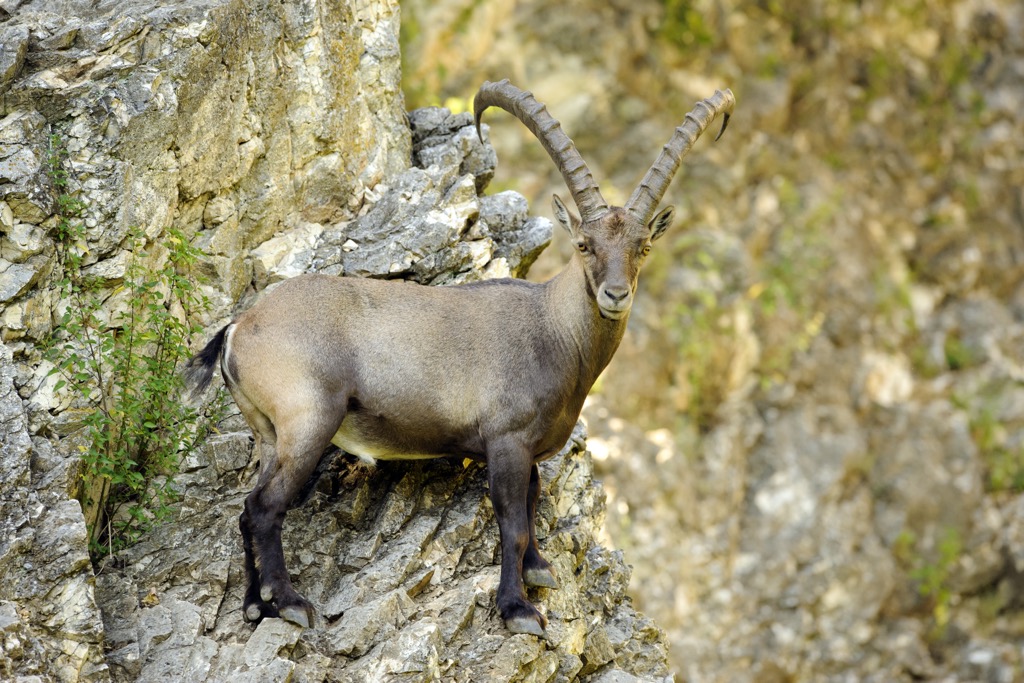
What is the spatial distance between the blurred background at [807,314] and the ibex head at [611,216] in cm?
800

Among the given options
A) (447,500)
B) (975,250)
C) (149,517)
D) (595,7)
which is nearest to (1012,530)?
(975,250)

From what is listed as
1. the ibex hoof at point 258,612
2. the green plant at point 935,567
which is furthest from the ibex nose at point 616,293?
the green plant at point 935,567

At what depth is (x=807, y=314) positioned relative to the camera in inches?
714

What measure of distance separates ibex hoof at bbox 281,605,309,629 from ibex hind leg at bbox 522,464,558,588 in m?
1.54

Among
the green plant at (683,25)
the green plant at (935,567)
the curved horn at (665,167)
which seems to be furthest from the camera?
the green plant at (683,25)

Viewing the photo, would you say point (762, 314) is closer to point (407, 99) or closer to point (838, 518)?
point (838, 518)

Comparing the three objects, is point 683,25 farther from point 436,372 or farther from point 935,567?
point 436,372

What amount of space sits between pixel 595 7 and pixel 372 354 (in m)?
12.8

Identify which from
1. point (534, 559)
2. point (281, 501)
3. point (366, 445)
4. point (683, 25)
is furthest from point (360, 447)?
point (683, 25)

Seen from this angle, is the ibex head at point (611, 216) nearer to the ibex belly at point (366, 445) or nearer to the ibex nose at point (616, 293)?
the ibex nose at point (616, 293)

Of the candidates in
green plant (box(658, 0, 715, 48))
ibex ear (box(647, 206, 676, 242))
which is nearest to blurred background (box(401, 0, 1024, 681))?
green plant (box(658, 0, 715, 48))

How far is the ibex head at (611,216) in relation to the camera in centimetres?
699

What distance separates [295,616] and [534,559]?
172cm

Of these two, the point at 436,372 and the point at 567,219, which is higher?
the point at 567,219
